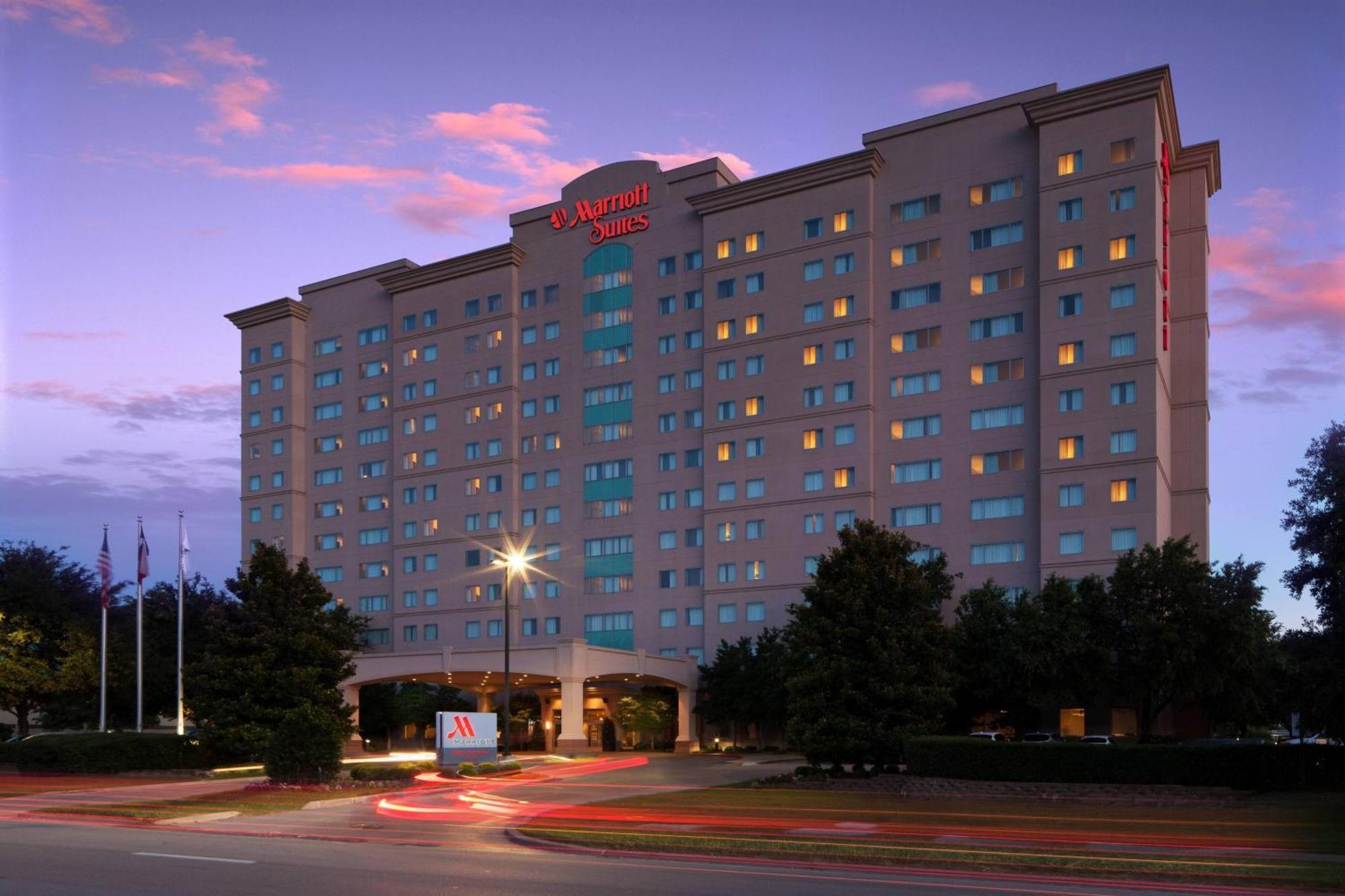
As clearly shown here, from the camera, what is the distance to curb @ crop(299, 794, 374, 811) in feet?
124

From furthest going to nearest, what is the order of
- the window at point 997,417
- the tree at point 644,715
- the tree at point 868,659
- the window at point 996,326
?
1. the tree at point 644,715
2. the window at point 996,326
3. the window at point 997,417
4. the tree at point 868,659

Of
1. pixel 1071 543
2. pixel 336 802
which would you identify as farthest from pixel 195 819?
pixel 1071 543

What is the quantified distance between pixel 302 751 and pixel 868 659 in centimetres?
2114

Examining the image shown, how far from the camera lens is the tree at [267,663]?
185 feet

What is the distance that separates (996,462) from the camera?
264 ft

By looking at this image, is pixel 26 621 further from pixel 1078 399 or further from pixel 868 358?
pixel 1078 399

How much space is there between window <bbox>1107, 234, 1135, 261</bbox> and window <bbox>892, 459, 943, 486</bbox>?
16.9m

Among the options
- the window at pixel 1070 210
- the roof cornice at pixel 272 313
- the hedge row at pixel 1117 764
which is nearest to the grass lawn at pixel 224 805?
the hedge row at pixel 1117 764

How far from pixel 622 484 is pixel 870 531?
4738 centimetres

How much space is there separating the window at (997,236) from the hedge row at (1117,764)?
142ft

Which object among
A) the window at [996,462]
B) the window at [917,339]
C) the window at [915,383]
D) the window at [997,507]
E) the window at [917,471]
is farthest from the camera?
the window at [917,339]

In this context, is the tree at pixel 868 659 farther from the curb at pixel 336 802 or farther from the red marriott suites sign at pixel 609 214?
the red marriott suites sign at pixel 609 214

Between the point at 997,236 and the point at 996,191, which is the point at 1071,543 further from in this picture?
the point at 996,191

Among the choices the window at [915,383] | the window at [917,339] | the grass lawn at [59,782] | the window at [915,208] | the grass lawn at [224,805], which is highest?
the window at [915,208]
